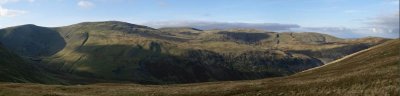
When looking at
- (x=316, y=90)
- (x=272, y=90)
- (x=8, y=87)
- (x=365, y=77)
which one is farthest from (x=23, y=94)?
(x=365, y=77)

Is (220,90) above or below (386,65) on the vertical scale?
below

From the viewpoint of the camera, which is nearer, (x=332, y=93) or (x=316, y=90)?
(x=332, y=93)

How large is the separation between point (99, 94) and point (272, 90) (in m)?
25.7

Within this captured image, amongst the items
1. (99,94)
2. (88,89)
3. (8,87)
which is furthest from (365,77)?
(8,87)

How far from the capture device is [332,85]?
143 feet

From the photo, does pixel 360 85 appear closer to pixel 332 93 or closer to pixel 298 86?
pixel 332 93

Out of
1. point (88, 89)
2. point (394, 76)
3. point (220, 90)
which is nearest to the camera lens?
point (394, 76)

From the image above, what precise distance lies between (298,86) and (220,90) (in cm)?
1101

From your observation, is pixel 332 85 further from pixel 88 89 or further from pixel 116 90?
pixel 88 89

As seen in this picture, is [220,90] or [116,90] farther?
[116,90]

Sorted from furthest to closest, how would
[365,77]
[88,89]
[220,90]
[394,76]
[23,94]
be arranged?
[88,89] < [23,94] < [220,90] < [365,77] < [394,76]

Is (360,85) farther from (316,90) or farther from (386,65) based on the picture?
(386,65)

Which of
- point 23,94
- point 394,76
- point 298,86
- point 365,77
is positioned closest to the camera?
point 394,76

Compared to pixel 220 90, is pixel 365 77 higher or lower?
higher
